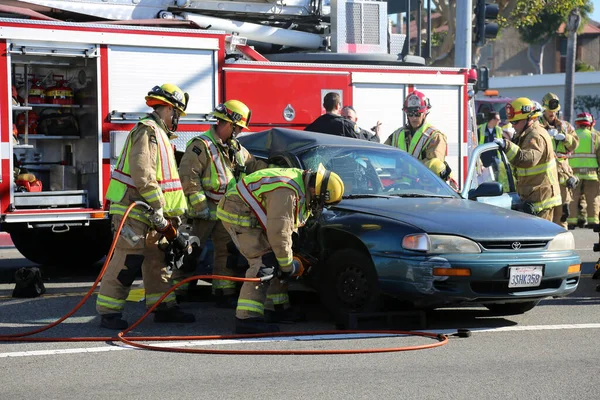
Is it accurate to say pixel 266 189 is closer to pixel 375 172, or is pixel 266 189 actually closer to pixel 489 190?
pixel 375 172

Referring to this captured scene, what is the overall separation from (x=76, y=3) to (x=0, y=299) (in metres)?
3.78

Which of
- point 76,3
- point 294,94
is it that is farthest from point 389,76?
point 76,3

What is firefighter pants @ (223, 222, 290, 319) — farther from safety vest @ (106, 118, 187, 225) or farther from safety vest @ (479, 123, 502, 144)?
safety vest @ (479, 123, 502, 144)

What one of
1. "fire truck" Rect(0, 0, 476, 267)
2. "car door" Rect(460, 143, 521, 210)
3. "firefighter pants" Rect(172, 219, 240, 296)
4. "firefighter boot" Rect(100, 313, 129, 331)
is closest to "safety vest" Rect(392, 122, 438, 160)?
"car door" Rect(460, 143, 521, 210)

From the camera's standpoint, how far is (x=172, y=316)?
25.8 ft

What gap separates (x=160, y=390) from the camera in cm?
564

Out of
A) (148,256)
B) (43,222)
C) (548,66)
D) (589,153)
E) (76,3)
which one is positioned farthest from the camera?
(548,66)

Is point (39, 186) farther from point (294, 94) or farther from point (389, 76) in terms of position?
point (389, 76)

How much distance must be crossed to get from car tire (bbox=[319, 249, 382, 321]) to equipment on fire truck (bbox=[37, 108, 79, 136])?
4.10 m

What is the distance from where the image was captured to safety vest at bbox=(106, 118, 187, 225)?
7.60m

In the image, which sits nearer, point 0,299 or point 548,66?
point 0,299

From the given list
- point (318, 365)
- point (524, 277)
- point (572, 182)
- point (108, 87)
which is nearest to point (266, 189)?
point (318, 365)

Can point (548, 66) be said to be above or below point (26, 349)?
above

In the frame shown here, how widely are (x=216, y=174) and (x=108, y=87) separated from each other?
7.21ft
